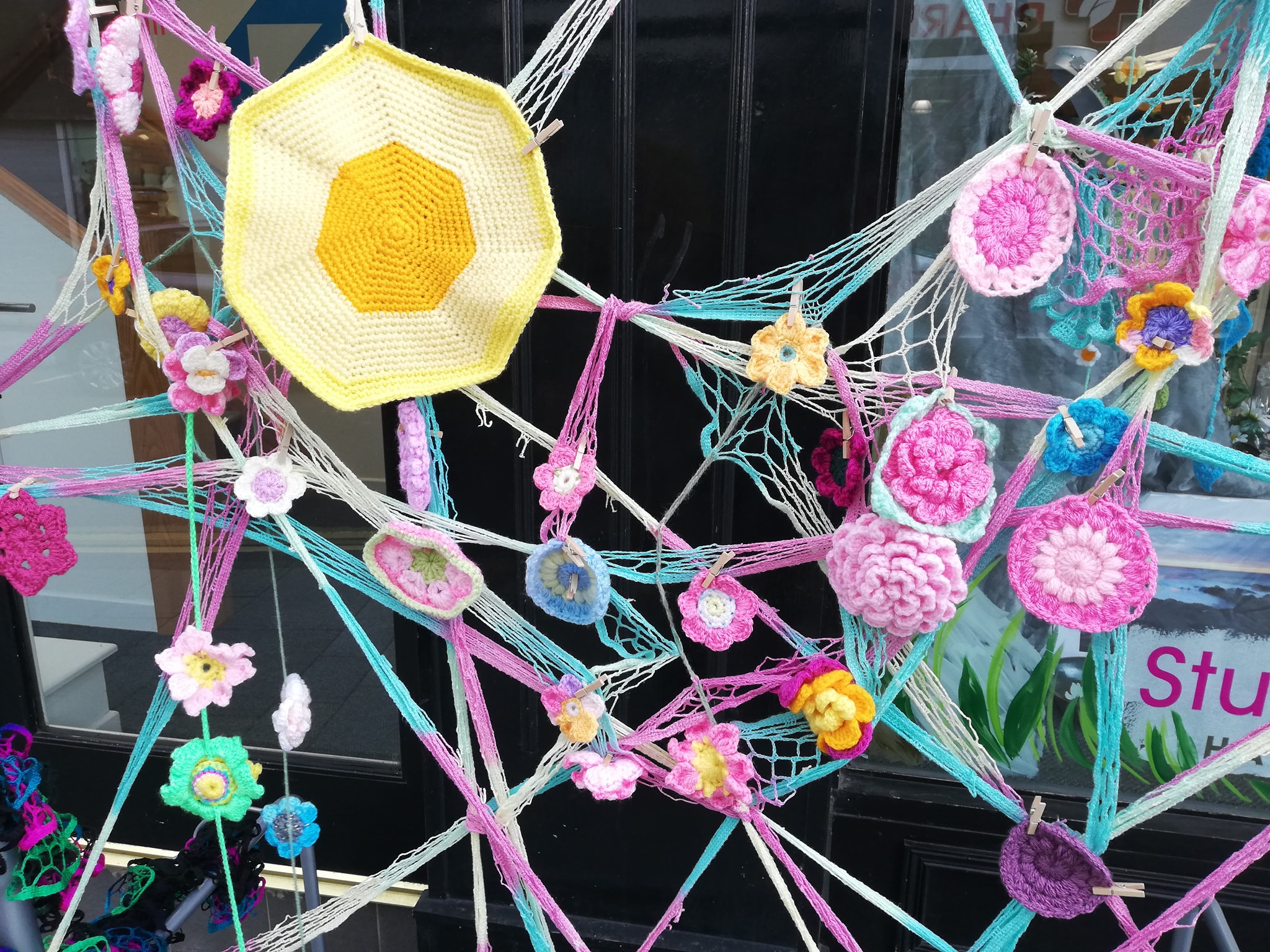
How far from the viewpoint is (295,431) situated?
83cm

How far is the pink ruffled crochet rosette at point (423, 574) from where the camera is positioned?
841 mm

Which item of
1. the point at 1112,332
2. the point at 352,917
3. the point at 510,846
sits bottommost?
the point at 352,917

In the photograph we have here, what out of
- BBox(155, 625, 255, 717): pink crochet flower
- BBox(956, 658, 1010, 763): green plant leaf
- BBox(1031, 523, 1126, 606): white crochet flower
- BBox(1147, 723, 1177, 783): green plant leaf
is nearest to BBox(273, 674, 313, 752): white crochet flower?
BBox(155, 625, 255, 717): pink crochet flower

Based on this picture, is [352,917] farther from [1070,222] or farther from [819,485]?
[1070,222]

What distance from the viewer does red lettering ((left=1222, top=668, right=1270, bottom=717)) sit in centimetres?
121

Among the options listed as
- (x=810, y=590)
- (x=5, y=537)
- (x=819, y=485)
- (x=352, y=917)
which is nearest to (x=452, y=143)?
(x=819, y=485)

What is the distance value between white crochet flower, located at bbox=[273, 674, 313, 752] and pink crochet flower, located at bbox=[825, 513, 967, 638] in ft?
1.88

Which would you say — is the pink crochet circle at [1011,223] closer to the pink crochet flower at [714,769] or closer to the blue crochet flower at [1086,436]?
the blue crochet flower at [1086,436]

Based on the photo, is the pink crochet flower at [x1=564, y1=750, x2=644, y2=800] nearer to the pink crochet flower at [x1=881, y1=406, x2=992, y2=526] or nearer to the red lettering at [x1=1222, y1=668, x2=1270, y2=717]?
the pink crochet flower at [x1=881, y1=406, x2=992, y2=526]

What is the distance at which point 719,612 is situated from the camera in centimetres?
85

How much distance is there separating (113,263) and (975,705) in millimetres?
1318

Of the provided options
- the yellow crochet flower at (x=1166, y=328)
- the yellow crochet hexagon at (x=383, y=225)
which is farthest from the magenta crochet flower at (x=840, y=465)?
the yellow crochet hexagon at (x=383, y=225)

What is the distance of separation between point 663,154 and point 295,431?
0.59 m

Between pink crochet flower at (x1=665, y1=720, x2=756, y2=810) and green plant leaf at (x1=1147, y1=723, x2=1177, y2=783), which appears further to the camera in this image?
green plant leaf at (x1=1147, y1=723, x2=1177, y2=783)
